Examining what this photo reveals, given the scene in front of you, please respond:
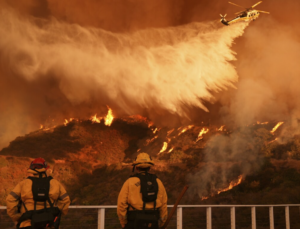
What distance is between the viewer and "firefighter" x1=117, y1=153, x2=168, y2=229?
532cm

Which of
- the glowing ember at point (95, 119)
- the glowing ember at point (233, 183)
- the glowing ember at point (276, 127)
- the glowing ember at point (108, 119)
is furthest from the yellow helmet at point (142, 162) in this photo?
the glowing ember at point (95, 119)

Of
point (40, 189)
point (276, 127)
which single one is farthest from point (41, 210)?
point (276, 127)

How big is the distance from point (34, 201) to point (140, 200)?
156cm

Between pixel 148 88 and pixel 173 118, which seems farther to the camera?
pixel 173 118

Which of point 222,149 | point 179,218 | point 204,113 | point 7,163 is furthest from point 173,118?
point 179,218

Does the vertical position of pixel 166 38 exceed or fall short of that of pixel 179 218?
it exceeds it

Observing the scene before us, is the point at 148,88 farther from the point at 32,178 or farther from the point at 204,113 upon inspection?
the point at 32,178

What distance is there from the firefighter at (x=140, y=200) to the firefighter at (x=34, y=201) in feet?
3.45

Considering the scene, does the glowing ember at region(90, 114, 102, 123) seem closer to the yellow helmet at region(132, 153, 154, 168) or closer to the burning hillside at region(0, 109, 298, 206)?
the burning hillside at region(0, 109, 298, 206)

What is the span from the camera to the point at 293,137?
47.2 m

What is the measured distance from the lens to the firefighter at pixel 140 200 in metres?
5.32

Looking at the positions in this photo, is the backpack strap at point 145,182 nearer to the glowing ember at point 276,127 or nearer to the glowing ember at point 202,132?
the glowing ember at point 276,127

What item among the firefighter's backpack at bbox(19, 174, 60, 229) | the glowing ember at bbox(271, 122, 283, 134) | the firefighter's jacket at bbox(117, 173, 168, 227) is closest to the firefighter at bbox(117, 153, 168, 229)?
the firefighter's jacket at bbox(117, 173, 168, 227)

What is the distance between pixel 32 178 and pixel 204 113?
180 ft
